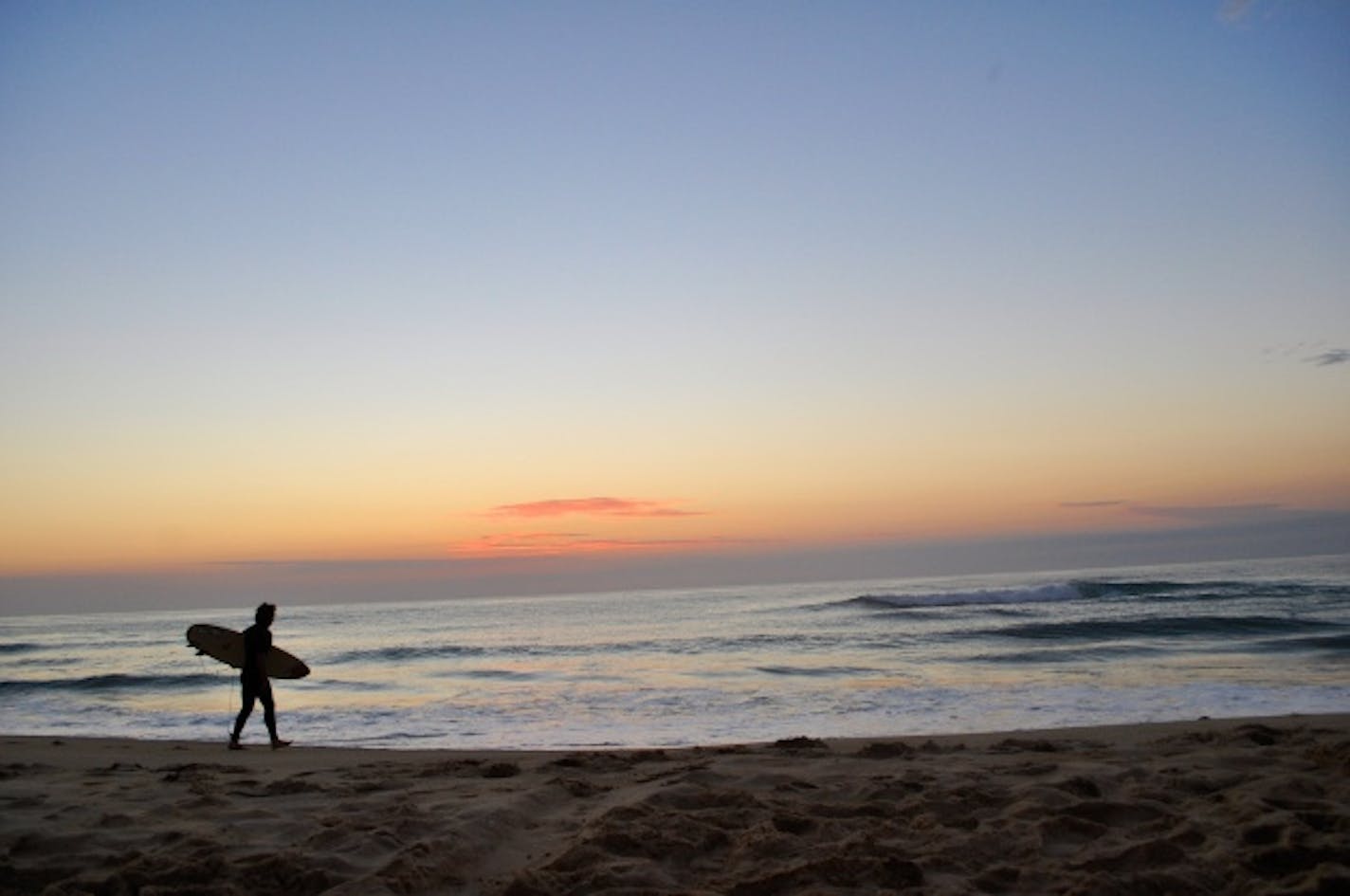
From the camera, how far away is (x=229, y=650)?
38.6 feet

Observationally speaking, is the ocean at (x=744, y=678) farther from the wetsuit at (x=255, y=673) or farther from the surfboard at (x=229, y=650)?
the wetsuit at (x=255, y=673)

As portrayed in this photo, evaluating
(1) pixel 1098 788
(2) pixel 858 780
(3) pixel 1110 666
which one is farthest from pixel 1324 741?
(3) pixel 1110 666

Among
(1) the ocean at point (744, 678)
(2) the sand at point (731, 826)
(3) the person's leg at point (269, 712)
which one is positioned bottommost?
(1) the ocean at point (744, 678)

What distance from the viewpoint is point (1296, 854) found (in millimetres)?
3902

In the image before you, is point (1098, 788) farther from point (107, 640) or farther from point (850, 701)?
point (107, 640)

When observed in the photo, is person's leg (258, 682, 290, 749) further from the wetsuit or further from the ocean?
the ocean

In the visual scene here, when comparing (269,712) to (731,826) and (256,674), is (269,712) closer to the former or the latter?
(256,674)

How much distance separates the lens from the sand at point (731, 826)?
13.0 ft

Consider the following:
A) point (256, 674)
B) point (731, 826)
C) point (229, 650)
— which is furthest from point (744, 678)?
point (731, 826)

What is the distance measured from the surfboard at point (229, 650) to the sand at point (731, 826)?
464cm

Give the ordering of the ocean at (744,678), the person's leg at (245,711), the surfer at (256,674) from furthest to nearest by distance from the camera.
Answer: the ocean at (744,678)
the surfer at (256,674)
the person's leg at (245,711)

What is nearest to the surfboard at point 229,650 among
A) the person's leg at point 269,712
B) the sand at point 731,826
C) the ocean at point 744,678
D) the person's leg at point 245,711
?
the ocean at point 744,678

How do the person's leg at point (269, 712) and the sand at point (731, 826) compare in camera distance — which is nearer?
the sand at point (731, 826)

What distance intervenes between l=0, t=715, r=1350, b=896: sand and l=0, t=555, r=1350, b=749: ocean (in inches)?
159
